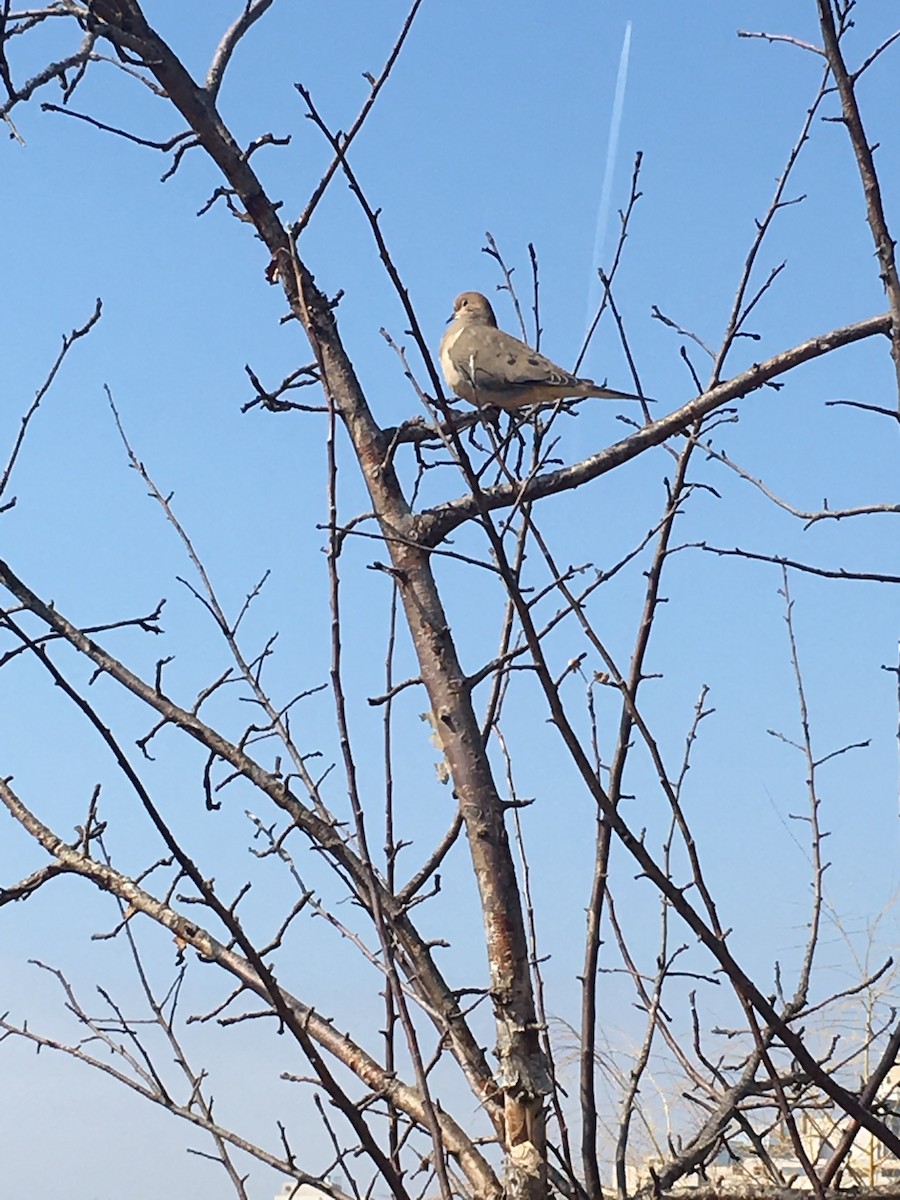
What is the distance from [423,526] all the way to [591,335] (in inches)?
33.1

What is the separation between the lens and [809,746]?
2439 mm

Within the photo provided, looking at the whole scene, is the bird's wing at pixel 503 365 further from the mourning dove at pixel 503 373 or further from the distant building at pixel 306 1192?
the distant building at pixel 306 1192

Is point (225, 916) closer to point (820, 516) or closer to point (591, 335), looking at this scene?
point (820, 516)

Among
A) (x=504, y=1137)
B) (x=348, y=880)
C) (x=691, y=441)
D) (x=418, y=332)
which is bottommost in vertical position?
(x=504, y=1137)

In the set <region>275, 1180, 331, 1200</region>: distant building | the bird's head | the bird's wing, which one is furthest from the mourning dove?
<region>275, 1180, 331, 1200</region>: distant building

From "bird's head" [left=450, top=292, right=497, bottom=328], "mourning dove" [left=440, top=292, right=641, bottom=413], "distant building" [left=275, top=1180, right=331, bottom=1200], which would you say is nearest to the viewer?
"distant building" [left=275, top=1180, right=331, bottom=1200]

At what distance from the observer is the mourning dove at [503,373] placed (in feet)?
Answer: 10.5

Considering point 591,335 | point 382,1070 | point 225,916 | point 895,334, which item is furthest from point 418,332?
point 591,335

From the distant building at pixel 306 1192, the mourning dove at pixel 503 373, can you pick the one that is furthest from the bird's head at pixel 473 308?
the distant building at pixel 306 1192

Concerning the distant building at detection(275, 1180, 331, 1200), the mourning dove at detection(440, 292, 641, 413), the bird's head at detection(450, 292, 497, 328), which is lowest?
the distant building at detection(275, 1180, 331, 1200)

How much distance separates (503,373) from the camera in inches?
133

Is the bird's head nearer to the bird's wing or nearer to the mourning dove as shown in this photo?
the mourning dove

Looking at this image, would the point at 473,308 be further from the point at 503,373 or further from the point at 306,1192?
the point at 306,1192

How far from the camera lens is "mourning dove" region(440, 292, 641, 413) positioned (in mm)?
3205
